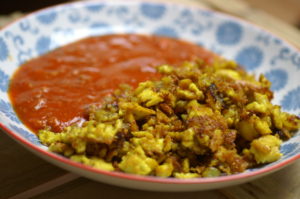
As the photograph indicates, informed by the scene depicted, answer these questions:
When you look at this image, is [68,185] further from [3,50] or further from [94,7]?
[94,7]

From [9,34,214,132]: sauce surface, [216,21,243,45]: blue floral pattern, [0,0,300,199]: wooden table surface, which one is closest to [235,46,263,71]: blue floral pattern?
[216,21,243,45]: blue floral pattern

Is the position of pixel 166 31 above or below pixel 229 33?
below

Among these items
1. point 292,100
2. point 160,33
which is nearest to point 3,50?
point 160,33

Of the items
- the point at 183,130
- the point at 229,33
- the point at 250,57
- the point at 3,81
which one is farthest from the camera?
the point at 229,33

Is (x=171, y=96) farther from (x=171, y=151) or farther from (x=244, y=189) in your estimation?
(x=244, y=189)

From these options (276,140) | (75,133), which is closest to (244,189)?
(276,140)

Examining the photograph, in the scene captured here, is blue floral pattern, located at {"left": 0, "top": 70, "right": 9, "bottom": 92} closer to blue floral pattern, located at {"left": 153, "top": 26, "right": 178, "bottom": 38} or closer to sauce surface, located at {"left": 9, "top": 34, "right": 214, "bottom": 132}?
sauce surface, located at {"left": 9, "top": 34, "right": 214, "bottom": 132}

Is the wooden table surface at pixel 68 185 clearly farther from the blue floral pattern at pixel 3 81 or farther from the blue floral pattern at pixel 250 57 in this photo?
the blue floral pattern at pixel 250 57
